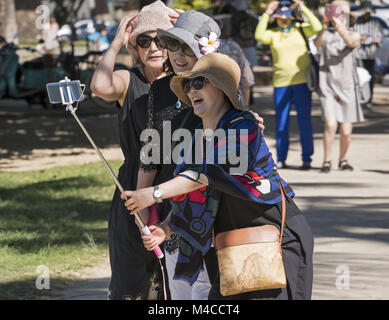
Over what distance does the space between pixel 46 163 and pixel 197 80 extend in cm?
956

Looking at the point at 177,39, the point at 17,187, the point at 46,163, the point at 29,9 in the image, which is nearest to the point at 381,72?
the point at 46,163

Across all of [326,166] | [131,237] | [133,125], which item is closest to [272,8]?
[326,166]

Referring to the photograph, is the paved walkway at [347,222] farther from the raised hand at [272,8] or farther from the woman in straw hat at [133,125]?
the raised hand at [272,8]

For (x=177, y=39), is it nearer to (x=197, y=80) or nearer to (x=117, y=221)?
(x=197, y=80)

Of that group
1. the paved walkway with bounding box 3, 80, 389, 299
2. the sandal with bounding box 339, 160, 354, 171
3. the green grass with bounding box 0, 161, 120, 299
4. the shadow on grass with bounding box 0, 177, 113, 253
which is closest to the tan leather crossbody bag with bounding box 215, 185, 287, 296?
the paved walkway with bounding box 3, 80, 389, 299

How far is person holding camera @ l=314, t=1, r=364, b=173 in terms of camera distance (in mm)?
10680

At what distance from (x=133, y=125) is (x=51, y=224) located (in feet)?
14.1

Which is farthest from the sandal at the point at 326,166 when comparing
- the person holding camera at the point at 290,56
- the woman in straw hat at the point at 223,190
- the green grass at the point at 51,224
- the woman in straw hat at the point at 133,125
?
the woman in straw hat at the point at 223,190

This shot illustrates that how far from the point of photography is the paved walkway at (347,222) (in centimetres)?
625

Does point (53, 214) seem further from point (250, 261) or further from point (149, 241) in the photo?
point (250, 261)

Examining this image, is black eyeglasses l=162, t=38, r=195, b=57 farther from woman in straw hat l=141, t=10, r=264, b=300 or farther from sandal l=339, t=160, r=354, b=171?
sandal l=339, t=160, r=354, b=171

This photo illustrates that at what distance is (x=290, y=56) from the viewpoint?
35.7 feet

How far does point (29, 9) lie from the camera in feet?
149
